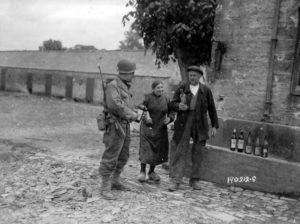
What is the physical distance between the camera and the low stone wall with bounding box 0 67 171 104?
29562 millimetres

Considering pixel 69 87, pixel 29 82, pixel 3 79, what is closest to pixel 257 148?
pixel 69 87

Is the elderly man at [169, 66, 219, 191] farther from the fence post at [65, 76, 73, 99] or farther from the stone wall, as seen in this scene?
the fence post at [65, 76, 73, 99]

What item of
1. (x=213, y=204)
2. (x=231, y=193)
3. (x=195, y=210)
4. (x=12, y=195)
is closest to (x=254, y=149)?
(x=231, y=193)

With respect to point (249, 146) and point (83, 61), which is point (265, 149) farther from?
point (83, 61)

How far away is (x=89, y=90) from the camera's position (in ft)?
108

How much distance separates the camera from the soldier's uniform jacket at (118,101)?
5.32 m

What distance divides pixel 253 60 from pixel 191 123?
5.98 ft

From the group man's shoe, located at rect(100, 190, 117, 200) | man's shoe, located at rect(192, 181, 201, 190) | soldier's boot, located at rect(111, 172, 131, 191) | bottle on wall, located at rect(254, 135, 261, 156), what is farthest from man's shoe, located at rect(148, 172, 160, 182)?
bottle on wall, located at rect(254, 135, 261, 156)

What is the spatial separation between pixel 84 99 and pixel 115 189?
27971mm

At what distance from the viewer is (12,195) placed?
5.44 m

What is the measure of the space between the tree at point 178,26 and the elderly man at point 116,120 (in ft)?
13.9

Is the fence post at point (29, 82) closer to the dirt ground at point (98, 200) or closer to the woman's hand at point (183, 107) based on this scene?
the dirt ground at point (98, 200)

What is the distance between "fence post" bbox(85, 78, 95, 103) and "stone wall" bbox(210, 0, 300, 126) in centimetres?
2589

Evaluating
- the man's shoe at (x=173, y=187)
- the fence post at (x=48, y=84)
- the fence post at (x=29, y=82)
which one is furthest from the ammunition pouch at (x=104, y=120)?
the fence post at (x=29, y=82)
